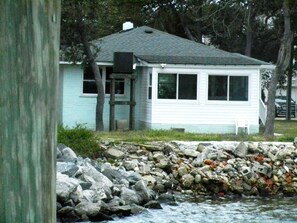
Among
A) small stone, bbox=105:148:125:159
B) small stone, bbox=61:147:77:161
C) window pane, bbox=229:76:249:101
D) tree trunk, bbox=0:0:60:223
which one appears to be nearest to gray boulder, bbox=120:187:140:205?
small stone, bbox=61:147:77:161

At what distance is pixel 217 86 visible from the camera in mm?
30781

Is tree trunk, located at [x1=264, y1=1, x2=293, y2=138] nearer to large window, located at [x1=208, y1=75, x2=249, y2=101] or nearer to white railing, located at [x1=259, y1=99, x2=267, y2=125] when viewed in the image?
large window, located at [x1=208, y1=75, x2=249, y2=101]

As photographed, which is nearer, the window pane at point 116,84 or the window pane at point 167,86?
the window pane at point 167,86

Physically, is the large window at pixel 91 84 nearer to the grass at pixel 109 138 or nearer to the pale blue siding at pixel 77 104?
the pale blue siding at pixel 77 104

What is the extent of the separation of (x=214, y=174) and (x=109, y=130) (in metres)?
9.29

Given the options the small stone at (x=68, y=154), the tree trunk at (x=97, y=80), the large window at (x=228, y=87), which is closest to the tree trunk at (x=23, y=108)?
the small stone at (x=68, y=154)

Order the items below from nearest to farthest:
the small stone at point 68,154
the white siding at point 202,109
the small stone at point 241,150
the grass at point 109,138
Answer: the small stone at point 68,154 → the grass at point 109,138 → the small stone at point 241,150 → the white siding at point 202,109

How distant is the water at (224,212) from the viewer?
16.1 meters

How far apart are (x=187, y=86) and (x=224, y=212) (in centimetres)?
1351

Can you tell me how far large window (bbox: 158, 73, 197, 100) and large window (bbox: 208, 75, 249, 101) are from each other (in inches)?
27.1

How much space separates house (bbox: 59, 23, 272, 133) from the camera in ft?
99.1

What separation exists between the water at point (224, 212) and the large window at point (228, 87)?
34.8ft

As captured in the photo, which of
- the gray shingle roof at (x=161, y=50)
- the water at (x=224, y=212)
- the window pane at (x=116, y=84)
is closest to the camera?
the water at (x=224, y=212)

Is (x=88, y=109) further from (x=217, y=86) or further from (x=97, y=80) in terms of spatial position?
(x=217, y=86)
